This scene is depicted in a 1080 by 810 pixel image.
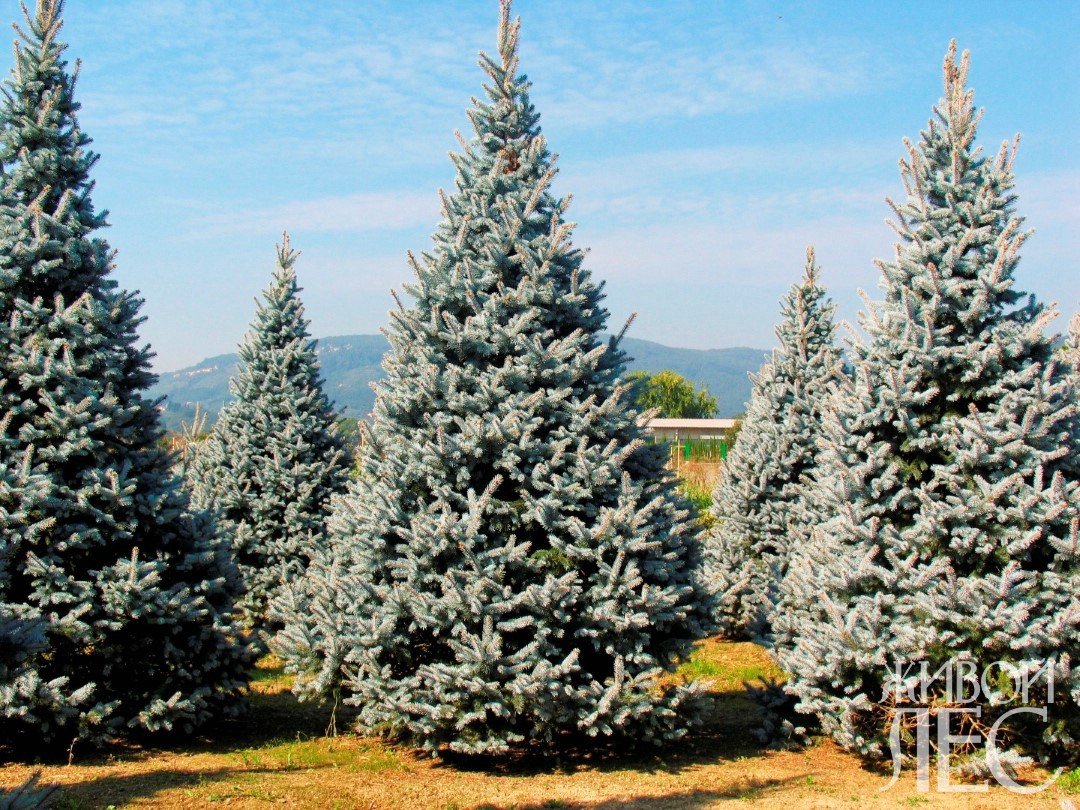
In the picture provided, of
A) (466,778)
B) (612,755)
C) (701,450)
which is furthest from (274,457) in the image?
(701,450)

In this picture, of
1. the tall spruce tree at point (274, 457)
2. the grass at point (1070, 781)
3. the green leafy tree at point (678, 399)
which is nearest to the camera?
the grass at point (1070, 781)

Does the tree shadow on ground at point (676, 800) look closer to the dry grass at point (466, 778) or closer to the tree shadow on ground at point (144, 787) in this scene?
the dry grass at point (466, 778)

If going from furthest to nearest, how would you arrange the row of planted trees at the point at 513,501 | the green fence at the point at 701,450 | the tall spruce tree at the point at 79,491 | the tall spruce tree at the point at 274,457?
the green fence at the point at 701,450 < the tall spruce tree at the point at 274,457 < the tall spruce tree at the point at 79,491 < the row of planted trees at the point at 513,501

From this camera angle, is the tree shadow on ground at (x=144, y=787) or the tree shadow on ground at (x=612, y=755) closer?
the tree shadow on ground at (x=144, y=787)

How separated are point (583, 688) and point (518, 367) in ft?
7.72

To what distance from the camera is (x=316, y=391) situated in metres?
11.7

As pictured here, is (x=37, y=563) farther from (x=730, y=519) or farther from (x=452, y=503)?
(x=730, y=519)

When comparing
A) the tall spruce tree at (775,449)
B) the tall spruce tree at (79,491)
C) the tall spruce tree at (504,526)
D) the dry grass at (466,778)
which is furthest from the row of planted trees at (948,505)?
the tall spruce tree at (79,491)

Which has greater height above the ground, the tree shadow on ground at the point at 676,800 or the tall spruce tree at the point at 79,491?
the tall spruce tree at the point at 79,491

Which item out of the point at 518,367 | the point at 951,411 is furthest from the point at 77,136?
the point at 951,411

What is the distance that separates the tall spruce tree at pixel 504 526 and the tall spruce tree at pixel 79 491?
1008 mm

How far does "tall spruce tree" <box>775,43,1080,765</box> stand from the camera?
580 cm

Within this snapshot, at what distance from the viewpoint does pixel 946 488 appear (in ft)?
20.9

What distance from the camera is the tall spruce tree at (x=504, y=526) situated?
5961mm
